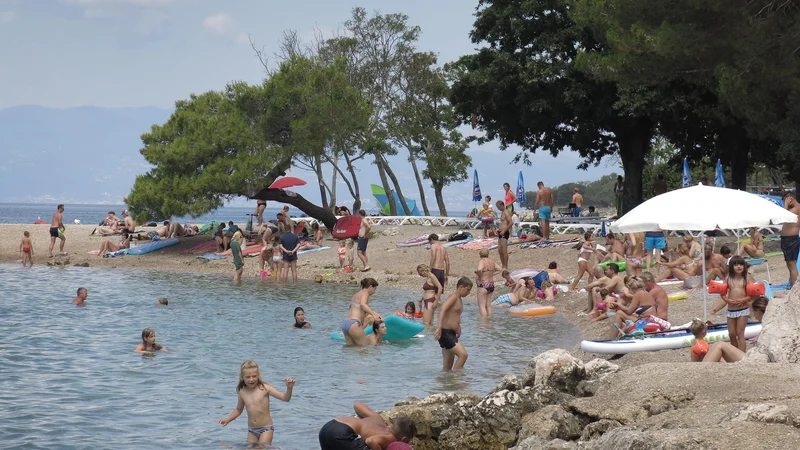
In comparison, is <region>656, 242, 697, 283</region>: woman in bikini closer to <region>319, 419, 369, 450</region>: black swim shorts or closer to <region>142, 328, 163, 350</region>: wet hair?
<region>142, 328, 163, 350</region>: wet hair

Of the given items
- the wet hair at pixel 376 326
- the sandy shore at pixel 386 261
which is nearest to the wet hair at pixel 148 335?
the wet hair at pixel 376 326

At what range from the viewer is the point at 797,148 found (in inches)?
877

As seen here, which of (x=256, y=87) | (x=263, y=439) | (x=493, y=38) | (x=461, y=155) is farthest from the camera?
(x=461, y=155)

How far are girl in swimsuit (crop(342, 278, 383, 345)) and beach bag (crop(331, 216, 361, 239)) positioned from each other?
15412mm

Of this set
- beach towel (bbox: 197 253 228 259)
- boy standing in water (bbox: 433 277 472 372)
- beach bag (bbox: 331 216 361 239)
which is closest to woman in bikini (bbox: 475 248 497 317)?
boy standing in water (bbox: 433 277 472 372)

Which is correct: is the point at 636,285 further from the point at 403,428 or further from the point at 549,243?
the point at 549,243

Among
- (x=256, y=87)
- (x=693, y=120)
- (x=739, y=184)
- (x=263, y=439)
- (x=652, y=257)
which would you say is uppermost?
(x=256, y=87)

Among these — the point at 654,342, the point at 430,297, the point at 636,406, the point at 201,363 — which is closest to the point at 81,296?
the point at 201,363

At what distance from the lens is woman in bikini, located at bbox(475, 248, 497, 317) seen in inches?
661

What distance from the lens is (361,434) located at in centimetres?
771

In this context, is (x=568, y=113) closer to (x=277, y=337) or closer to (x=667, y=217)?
(x=277, y=337)

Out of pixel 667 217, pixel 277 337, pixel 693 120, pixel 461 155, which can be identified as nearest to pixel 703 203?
pixel 667 217

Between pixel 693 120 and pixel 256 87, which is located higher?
pixel 256 87

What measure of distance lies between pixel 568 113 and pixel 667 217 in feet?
59.0
